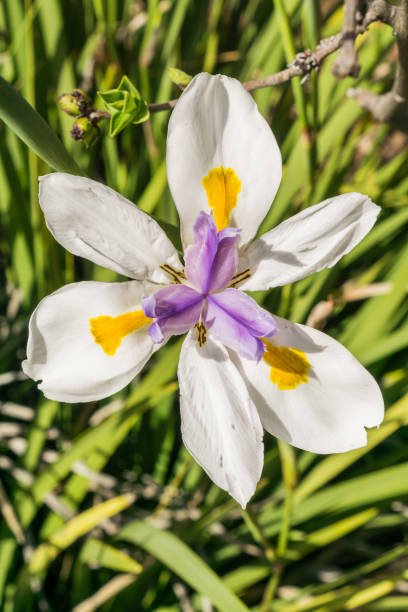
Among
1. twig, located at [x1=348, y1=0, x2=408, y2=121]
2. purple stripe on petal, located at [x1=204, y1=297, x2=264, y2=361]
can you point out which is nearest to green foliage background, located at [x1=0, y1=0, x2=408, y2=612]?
twig, located at [x1=348, y1=0, x2=408, y2=121]

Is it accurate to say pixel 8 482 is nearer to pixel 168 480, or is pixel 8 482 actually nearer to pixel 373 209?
pixel 168 480

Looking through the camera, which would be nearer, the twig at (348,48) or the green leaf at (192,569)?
the twig at (348,48)

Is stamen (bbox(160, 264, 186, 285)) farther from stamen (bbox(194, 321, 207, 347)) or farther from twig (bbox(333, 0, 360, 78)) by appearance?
twig (bbox(333, 0, 360, 78))

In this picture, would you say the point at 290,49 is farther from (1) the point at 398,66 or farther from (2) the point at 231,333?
(2) the point at 231,333

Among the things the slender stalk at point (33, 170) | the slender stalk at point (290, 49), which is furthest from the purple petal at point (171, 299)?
the slender stalk at point (33, 170)

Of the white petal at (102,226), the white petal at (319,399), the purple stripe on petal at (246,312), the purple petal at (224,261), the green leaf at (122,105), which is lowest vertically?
the white petal at (319,399)

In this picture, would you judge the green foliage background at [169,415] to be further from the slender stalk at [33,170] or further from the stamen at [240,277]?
the stamen at [240,277]
